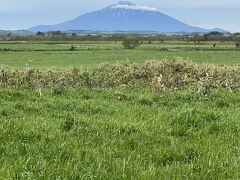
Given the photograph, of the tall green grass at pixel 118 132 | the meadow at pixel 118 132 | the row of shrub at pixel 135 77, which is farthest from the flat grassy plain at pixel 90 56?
the meadow at pixel 118 132

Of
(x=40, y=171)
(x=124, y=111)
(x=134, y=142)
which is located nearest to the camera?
(x=40, y=171)

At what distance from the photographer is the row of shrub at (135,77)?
56.6ft

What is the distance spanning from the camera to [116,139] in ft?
26.3

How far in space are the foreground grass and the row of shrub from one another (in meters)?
3.55

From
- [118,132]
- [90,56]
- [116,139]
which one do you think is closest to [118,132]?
[118,132]

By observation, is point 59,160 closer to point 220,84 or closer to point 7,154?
point 7,154

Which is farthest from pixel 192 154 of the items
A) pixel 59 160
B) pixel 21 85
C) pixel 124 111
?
pixel 21 85

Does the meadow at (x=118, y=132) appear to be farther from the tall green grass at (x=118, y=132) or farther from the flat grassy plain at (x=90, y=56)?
the flat grassy plain at (x=90, y=56)

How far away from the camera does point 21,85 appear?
17.0 metres

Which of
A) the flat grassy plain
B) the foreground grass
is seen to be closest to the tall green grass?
the foreground grass

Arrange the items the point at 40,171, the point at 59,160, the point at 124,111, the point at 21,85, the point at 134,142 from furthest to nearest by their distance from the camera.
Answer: the point at 21,85 → the point at 124,111 → the point at 134,142 → the point at 59,160 → the point at 40,171

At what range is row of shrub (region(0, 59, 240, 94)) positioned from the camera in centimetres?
1727

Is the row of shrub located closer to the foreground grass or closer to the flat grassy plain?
the foreground grass

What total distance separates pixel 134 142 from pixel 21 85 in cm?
987
